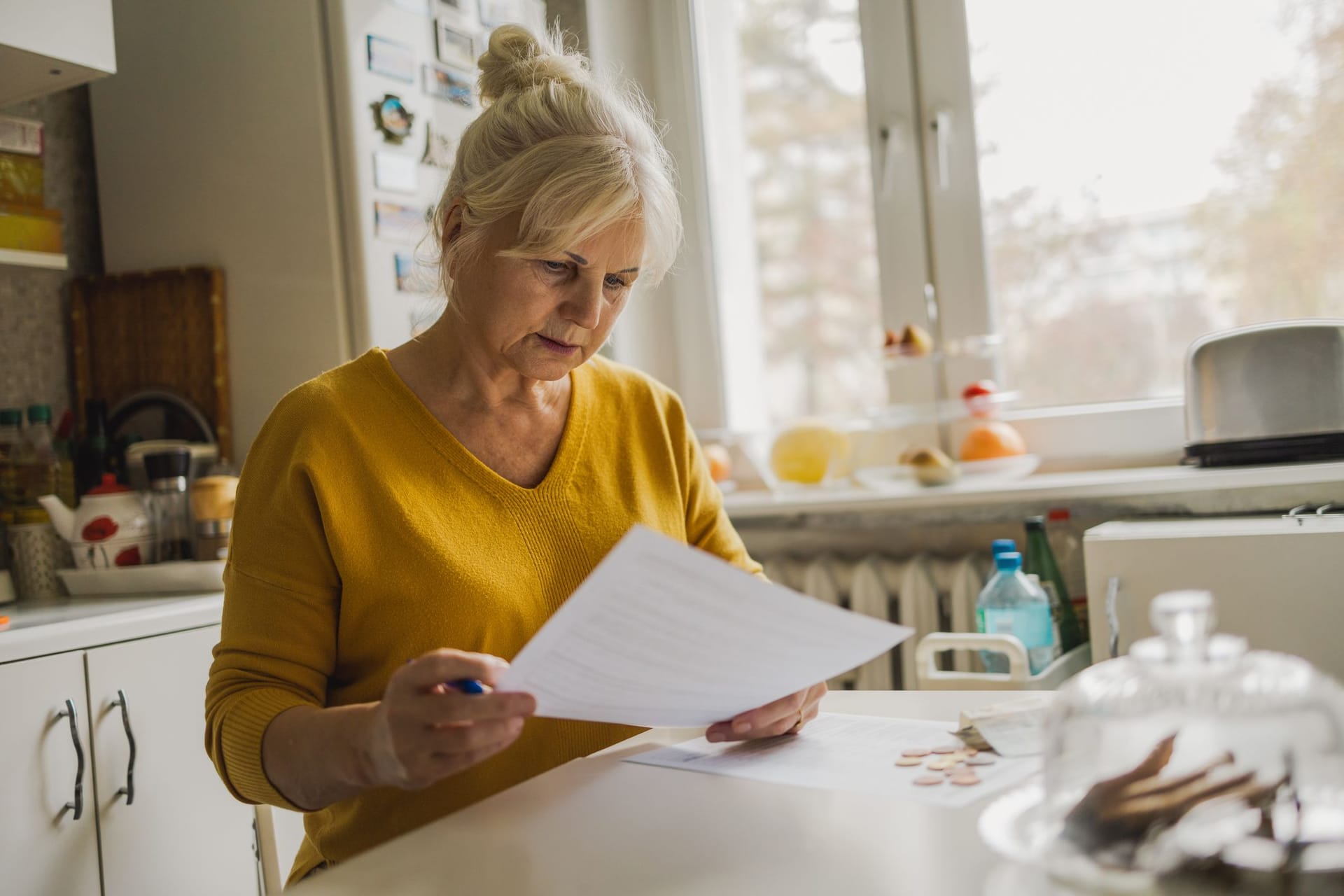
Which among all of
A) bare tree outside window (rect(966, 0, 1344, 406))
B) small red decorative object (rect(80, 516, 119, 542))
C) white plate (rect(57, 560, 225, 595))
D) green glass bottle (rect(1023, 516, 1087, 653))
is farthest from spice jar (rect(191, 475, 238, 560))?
bare tree outside window (rect(966, 0, 1344, 406))

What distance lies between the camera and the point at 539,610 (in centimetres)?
106

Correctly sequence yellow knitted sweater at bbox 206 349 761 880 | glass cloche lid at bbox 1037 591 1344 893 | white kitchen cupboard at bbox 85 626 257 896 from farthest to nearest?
white kitchen cupboard at bbox 85 626 257 896 < yellow knitted sweater at bbox 206 349 761 880 < glass cloche lid at bbox 1037 591 1344 893

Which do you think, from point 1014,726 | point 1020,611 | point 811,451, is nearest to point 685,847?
point 1014,726

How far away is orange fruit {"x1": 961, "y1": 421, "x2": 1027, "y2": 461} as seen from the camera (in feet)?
5.96

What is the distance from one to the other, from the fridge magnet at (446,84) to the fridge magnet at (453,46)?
20mm

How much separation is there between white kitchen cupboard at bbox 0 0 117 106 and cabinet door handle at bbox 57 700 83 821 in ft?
3.03

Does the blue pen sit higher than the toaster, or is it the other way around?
the toaster

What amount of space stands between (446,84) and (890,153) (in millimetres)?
815

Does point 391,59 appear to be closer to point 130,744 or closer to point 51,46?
point 51,46

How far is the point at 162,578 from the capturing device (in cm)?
171

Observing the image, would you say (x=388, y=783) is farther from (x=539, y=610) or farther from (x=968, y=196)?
(x=968, y=196)

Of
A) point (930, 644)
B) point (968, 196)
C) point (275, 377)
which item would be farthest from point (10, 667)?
point (968, 196)

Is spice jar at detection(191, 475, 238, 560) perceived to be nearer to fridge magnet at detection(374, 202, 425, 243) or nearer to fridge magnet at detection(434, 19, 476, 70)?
fridge magnet at detection(374, 202, 425, 243)

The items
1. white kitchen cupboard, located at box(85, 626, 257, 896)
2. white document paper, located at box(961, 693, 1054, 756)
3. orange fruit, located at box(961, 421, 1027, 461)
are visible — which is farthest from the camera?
orange fruit, located at box(961, 421, 1027, 461)
